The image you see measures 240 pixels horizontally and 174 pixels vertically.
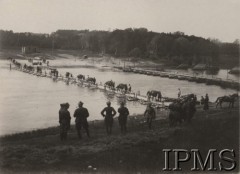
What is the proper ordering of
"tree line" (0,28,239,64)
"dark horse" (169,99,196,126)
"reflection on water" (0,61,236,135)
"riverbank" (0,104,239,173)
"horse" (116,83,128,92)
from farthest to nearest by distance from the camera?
"tree line" (0,28,239,64) → "horse" (116,83,128,92) → "reflection on water" (0,61,236,135) → "dark horse" (169,99,196,126) → "riverbank" (0,104,239,173)

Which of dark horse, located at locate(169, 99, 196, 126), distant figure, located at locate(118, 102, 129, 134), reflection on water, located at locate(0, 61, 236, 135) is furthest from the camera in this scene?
reflection on water, located at locate(0, 61, 236, 135)

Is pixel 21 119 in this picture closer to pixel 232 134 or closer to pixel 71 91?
pixel 232 134

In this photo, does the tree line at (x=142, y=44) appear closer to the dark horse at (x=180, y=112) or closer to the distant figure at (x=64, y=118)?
the dark horse at (x=180, y=112)

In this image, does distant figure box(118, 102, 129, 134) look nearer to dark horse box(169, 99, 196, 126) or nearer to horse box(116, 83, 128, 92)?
dark horse box(169, 99, 196, 126)

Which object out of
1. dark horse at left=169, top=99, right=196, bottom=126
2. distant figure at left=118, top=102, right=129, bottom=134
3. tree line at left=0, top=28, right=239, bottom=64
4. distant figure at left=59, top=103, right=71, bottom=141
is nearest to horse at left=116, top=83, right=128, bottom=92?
dark horse at left=169, top=99, right=196, bottom=126

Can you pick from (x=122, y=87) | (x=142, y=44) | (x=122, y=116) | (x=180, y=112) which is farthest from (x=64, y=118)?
(x=142, y=44)

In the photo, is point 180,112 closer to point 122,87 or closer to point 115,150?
point 115,150

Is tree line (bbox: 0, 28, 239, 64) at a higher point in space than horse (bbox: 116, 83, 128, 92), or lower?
higher

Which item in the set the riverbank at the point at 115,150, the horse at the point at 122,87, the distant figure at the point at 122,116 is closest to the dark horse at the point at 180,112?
the riverbank at the point at 115,150
